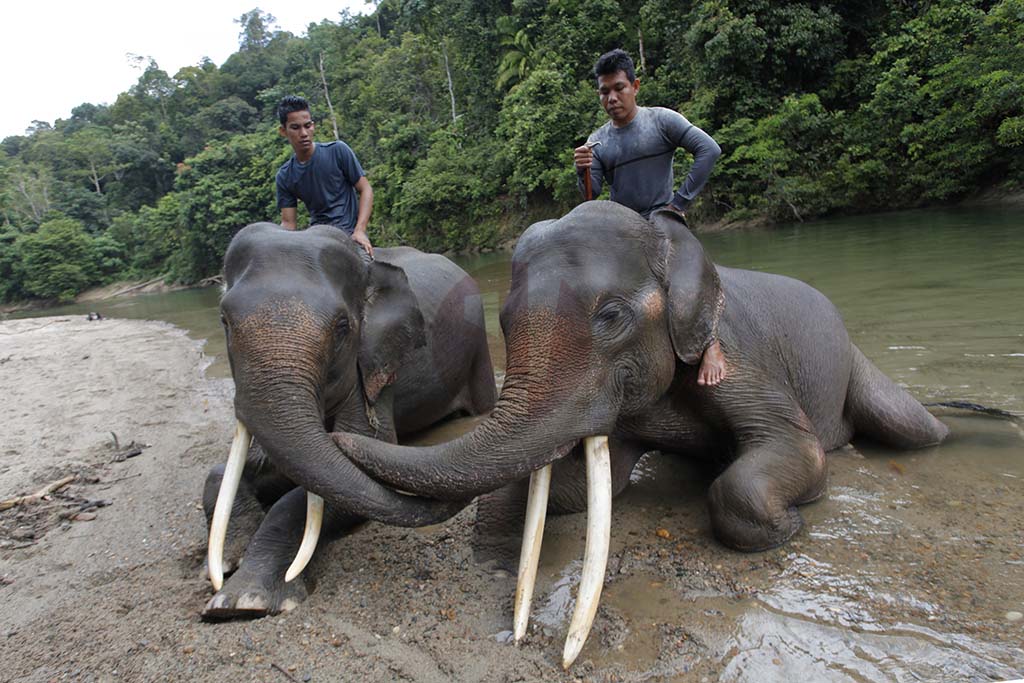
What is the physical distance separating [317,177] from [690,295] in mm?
3011

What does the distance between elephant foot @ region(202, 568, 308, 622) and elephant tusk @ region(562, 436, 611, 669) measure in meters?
1.13

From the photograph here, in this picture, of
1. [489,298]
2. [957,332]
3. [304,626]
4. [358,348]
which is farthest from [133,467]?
[489,298]

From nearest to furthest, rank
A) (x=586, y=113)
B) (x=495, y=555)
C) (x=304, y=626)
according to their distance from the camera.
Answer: (x=304, y=626), (x=495, y=555), (x=586, y=113)

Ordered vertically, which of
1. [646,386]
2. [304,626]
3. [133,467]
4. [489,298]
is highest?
[646,386]

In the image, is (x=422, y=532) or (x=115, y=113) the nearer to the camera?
(x=422, y=532)

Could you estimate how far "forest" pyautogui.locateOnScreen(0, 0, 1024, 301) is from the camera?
17625 millimetres

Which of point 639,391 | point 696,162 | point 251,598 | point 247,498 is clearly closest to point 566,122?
point 696,162

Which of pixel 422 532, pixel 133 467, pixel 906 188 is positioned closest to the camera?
pixel 422 532

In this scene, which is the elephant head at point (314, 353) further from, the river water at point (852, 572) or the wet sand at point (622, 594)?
the river water at point (852, 572)

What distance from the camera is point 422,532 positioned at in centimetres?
309

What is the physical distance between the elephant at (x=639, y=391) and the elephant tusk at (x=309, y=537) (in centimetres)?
25

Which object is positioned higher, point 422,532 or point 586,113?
point 586,113

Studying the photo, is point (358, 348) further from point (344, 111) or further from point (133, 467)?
point (344, 111)

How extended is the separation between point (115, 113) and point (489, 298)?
262 ft
